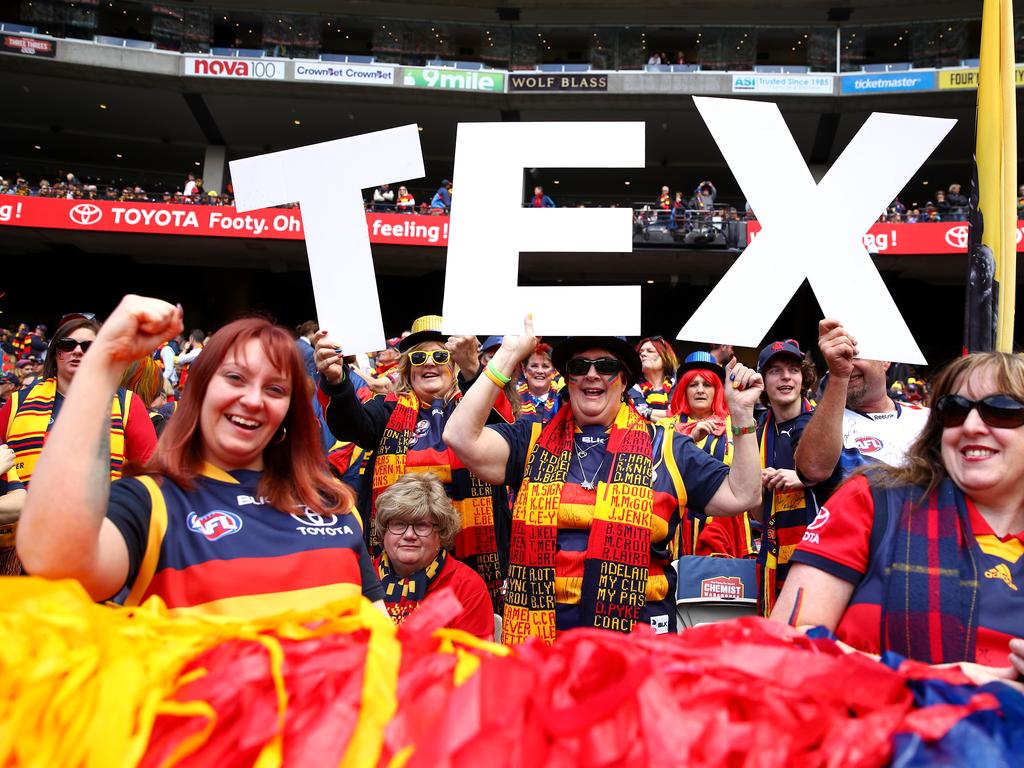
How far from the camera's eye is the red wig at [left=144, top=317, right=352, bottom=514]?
5.46ft

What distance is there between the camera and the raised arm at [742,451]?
240 cm

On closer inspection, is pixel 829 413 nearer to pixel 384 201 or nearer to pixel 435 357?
pixel 435 357

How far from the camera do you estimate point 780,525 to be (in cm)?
316

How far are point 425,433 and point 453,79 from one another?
59.8 feet

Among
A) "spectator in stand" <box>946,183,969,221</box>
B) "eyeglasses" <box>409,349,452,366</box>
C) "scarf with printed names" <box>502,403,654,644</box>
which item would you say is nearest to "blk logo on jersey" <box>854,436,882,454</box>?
"scarf with printed names" <box>502,403,654,644</box>

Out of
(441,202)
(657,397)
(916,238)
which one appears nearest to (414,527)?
(657,397)

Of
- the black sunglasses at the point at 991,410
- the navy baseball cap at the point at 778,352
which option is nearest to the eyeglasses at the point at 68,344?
the navy baseball cap at the point at 778,352

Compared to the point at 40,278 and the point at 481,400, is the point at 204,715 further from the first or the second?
the point at 40,278

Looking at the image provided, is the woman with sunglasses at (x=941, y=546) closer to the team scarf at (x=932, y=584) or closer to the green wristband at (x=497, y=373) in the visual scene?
the team scarf at (x=932, y=584)

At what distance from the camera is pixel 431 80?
20.0m

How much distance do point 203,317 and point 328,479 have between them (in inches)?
889

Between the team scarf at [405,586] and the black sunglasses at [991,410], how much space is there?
1.86 meters

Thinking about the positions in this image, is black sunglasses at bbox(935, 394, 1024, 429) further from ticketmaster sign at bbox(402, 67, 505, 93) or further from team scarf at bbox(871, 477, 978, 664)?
ticketmaster sign at bbox(402, 67, 505, 93)

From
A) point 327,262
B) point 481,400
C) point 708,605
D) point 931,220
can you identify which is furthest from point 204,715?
point 931,220
